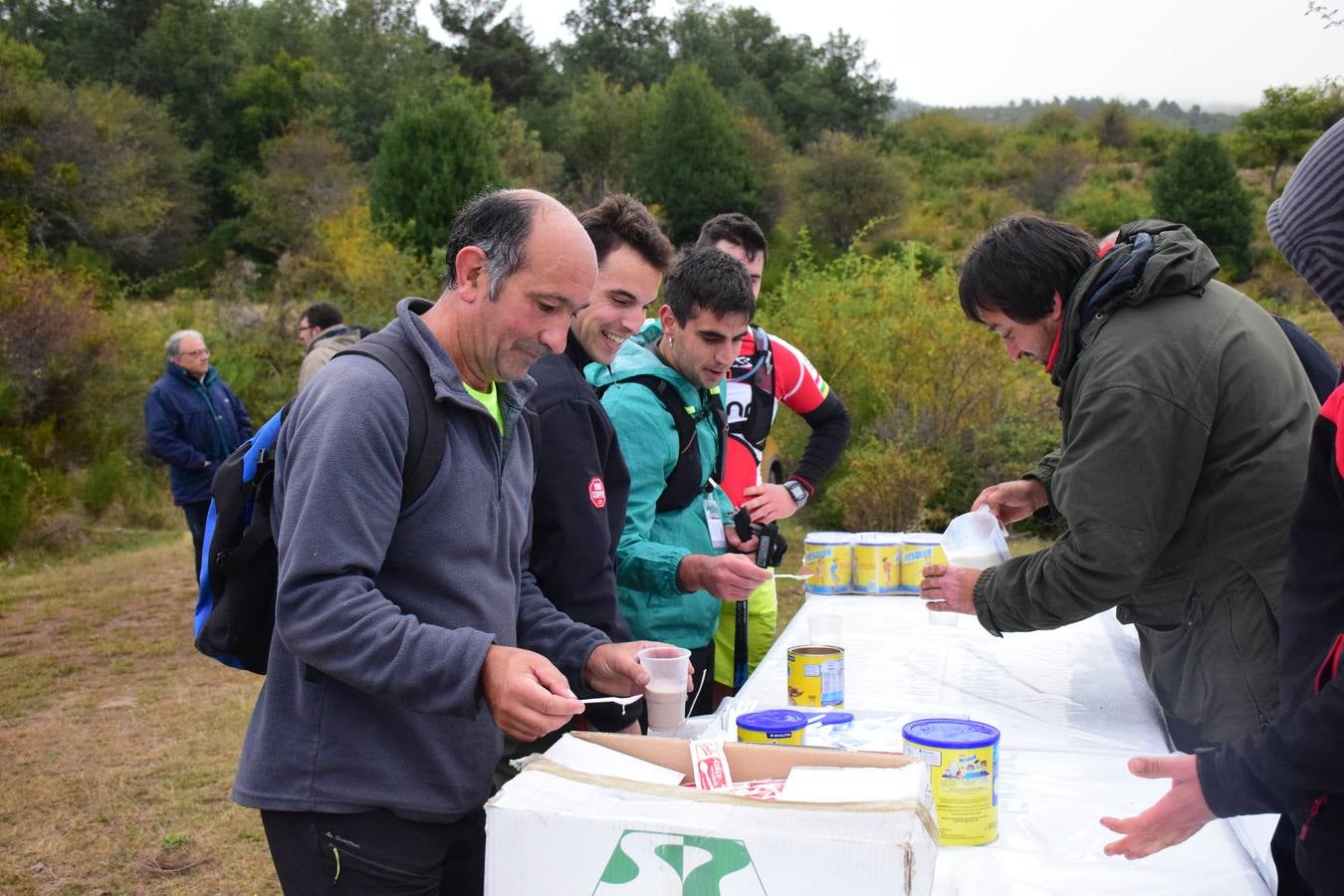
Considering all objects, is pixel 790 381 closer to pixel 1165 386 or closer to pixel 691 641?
pixel 691 641

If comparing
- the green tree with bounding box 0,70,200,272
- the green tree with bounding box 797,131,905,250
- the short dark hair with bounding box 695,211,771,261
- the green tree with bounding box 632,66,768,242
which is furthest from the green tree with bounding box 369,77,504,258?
the short dark hair with bounding box 695,211,771,261

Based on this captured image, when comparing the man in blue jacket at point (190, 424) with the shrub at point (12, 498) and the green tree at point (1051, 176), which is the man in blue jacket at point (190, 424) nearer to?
the shrub at point (12, 498)

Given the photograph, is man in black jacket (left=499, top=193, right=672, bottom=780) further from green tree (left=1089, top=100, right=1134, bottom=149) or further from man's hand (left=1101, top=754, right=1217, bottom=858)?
green tree (left=1089, top=100, right=1134, bottom=149)

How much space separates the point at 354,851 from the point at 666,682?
561 millimetres

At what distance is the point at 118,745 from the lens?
16.2 feet

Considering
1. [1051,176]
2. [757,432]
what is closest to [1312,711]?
[757,432]

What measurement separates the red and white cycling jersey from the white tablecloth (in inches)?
19.9

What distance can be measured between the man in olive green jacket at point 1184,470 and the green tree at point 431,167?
2452cm

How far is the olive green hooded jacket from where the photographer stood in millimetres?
1917

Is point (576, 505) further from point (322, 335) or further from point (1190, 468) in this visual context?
point (322, 335)

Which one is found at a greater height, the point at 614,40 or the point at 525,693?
the point at 614,40

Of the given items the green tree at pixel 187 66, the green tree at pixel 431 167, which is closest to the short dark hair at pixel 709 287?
the green tree at pixel 431 167

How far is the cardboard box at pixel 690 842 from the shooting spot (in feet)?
3.55

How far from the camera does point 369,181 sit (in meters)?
33.5
